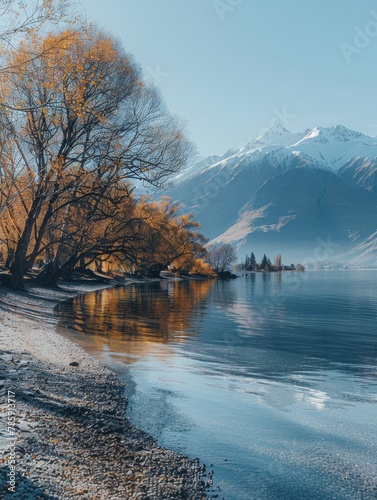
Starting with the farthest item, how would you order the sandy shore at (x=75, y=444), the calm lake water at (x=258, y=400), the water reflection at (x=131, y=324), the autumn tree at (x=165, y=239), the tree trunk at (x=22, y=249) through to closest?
the autumn tree at (x=165, y=239) → the tree trunk at (x=22, y=249) → the water reflection at (x=131, y=324) → the calm lake water at (x=258, y=400) → the sandy shore at (x=75, y=444)

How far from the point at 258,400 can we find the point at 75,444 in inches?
231

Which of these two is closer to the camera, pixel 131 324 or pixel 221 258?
pixel 131 324

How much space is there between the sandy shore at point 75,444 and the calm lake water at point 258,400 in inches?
25.5

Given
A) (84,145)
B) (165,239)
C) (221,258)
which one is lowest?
(165,239)

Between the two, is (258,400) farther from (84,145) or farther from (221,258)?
(221,258)

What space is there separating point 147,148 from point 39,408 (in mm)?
31123

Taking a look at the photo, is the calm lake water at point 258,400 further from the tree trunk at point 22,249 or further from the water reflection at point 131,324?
the tree trunk at point 22,249

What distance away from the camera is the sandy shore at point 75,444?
22.3 ft

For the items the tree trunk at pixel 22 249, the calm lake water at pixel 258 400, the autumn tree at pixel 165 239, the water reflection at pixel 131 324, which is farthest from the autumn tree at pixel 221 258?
the calm lake water at pixel 258 400

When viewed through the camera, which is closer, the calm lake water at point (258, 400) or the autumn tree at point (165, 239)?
the calm lake water at point (258, 400)

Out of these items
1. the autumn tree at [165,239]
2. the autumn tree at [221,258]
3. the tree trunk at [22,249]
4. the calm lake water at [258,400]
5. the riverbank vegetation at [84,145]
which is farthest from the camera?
the autumn tree at [221,258]

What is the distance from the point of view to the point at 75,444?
8359 millimetres

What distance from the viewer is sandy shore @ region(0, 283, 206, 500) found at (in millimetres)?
6797

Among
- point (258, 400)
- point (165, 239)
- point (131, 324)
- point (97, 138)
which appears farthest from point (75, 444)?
point (165, 239)
